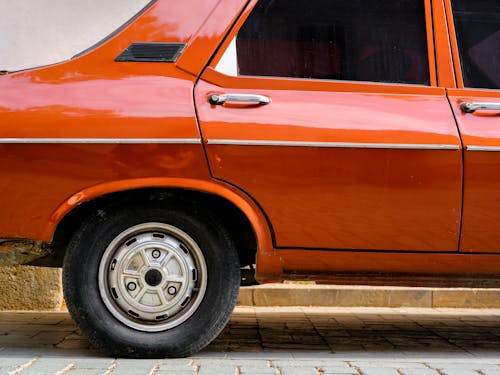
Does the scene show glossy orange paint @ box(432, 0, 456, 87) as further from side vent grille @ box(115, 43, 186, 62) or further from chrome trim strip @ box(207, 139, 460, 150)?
side vent grille @ box(115, 43, 186, 62)

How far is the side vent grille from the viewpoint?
12.8ft

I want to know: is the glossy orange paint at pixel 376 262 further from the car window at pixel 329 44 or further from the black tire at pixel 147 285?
the car window at pixel 329 44

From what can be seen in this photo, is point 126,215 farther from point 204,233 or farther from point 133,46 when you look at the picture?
→ point 133,46

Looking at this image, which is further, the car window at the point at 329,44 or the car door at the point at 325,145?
the car window at the point at 329,44

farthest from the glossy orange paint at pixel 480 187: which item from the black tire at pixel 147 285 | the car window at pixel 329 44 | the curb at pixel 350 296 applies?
the curb at pixel 350 296

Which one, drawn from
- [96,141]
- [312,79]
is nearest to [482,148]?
[312,79]

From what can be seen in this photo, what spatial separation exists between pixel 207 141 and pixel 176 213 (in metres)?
0.37

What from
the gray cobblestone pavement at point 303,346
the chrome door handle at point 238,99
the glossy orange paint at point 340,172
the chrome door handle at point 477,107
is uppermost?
the chrome door handle at point 238,99

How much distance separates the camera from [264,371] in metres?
3.42

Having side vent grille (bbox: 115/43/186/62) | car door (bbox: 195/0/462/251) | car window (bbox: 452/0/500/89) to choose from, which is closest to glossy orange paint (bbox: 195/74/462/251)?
car door (bbox: 195/0/462/251)

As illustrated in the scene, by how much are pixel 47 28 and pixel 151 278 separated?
3.61m

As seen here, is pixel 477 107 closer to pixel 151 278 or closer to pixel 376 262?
pixel 376 262

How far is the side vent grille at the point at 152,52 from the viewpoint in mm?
3887

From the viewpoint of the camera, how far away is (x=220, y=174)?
12.1 feet
